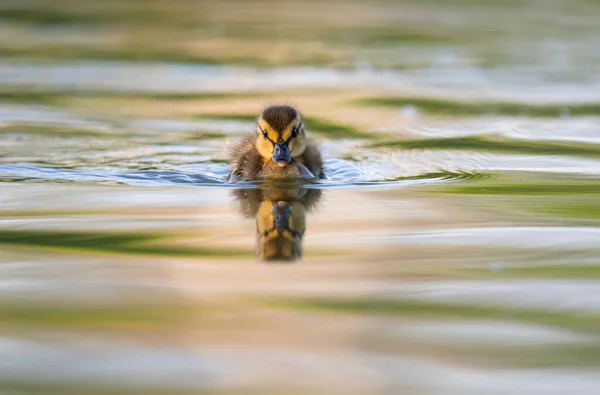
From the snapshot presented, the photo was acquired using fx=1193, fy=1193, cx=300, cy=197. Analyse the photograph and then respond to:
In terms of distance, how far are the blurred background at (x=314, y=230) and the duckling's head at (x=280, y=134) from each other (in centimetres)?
33

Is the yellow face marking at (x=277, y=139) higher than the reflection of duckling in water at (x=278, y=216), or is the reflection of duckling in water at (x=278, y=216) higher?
the yellow face marking at (x=277, y=139)

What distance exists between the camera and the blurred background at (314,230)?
139 inches

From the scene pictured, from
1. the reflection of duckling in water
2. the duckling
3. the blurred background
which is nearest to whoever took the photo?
the blurred background

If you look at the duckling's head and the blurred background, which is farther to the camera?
the duckling's head

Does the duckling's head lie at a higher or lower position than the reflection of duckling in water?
higher

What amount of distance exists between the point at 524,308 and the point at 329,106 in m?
6.87

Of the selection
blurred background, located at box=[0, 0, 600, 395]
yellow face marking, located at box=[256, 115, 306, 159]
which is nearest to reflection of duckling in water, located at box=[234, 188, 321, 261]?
blurred background, located at box=[0, 0, 600, 395]

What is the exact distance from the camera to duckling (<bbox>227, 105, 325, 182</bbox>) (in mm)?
7547

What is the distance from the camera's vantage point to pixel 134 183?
7.23m

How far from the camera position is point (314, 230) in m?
5.56

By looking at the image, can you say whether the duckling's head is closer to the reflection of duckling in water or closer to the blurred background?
the blurred background

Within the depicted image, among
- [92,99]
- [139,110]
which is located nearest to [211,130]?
[139,110]

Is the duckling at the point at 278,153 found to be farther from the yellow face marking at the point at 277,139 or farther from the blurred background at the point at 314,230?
the blurred background at the point at 314,230

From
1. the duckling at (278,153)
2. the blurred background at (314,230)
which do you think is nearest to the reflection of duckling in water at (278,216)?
the blurred background at (314,230)
